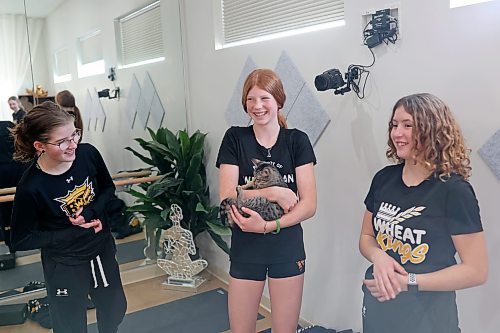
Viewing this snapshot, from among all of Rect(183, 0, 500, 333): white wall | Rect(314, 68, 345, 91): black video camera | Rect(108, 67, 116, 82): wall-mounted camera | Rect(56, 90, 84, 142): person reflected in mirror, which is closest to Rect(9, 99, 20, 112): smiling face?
Rect(56, 90, 84, 142): person reflected in mirror

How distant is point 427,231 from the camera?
1299mm

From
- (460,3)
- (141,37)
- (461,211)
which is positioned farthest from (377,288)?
(141,37)

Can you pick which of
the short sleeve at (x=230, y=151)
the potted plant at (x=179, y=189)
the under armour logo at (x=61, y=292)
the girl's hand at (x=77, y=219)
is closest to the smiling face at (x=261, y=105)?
the short sleeve at (x=230, y=151)

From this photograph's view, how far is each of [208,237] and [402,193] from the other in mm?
2562

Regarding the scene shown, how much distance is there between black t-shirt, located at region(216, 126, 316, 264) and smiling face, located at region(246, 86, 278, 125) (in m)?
0.09

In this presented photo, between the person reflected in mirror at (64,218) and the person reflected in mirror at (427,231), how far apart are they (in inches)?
46.0

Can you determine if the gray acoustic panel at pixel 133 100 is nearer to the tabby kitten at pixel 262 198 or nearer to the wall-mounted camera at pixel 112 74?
the wall-mounted camera at pixel 112 74

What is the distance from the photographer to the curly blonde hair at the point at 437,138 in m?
1.31

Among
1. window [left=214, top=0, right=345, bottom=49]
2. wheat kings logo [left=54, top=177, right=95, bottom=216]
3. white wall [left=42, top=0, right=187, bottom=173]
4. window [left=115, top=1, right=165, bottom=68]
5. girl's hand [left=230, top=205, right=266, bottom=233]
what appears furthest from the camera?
window [left=115, top=1, right=165, bottom=68]

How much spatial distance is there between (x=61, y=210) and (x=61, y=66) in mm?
1828

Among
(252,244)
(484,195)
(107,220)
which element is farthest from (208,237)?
(484,195)

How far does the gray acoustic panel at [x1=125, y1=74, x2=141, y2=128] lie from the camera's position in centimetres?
374

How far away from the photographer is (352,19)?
2150 millimetres

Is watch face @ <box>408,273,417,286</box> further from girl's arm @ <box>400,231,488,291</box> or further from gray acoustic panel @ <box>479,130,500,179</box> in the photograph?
gray acoustic panel @ <box>479,130,500,179</box>
